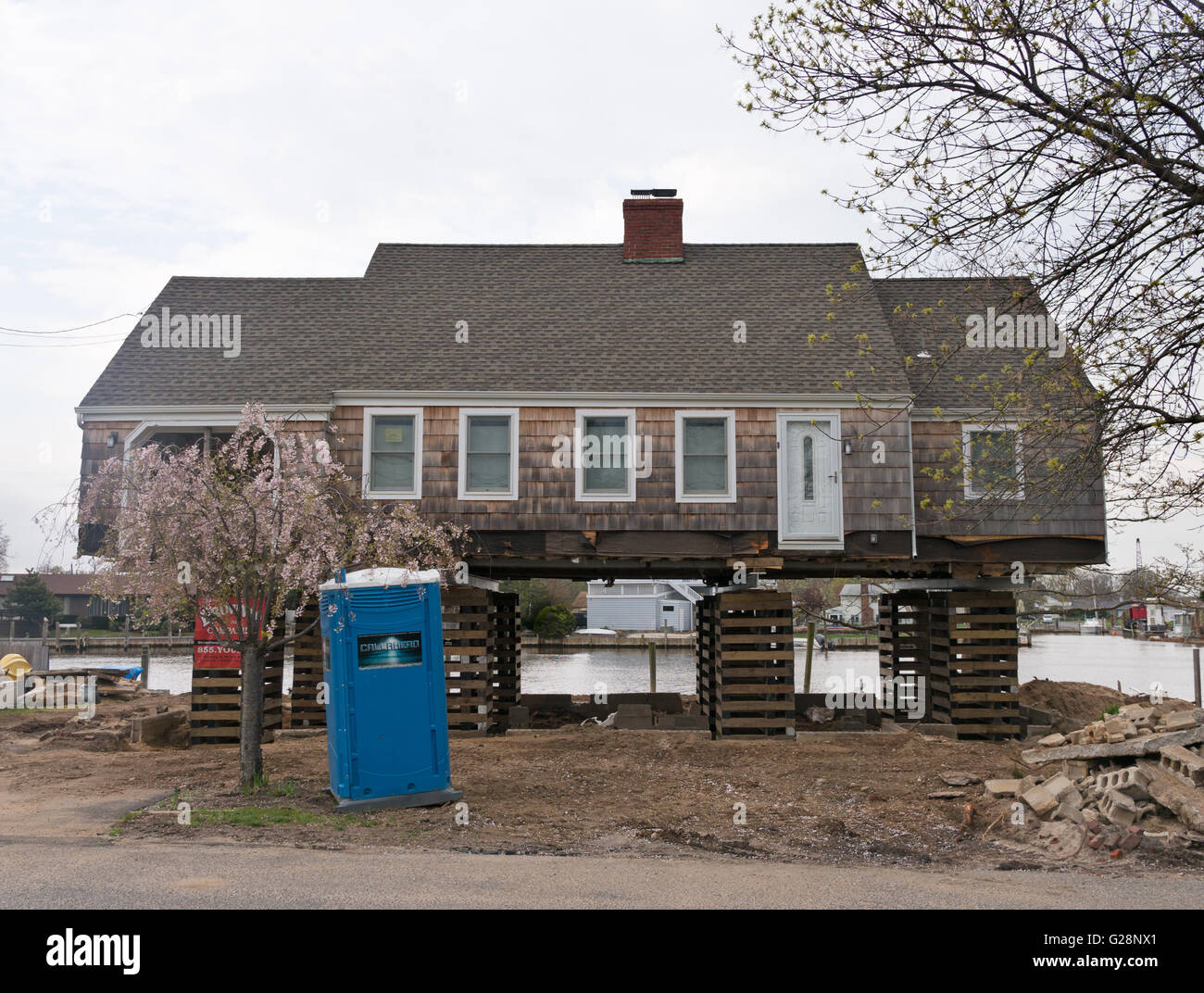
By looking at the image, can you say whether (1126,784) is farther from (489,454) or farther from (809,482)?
(489,454)

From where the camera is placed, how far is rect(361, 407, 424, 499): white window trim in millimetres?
17641

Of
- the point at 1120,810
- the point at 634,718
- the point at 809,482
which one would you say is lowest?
the point at 634,718

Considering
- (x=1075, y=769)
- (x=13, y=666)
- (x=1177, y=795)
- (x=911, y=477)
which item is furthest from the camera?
(x=13, y=666)

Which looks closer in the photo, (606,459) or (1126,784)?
(1126,784)

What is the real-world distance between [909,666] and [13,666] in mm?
23821

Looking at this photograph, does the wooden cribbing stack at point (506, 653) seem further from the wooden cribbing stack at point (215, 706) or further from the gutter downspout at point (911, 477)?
the gutter downspout at point (911, 477)

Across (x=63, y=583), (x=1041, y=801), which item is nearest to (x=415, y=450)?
(x=1041, y=801)

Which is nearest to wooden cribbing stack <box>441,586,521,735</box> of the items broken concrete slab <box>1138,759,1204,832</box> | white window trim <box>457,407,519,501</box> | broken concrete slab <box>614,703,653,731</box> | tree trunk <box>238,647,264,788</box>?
white window trim <box>457,407,519,501</box>

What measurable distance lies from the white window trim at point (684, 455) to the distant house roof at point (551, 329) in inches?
17.8

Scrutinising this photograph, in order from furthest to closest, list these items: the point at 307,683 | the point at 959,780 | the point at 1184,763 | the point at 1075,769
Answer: the point at 307,683 → the point at 959,780 → the point at 1075,769 → the point at 1184,763

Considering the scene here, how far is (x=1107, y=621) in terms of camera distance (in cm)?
11581

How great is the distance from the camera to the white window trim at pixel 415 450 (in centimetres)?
1764

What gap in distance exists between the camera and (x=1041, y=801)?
10664mm

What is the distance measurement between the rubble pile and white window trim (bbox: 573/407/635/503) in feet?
26.0
